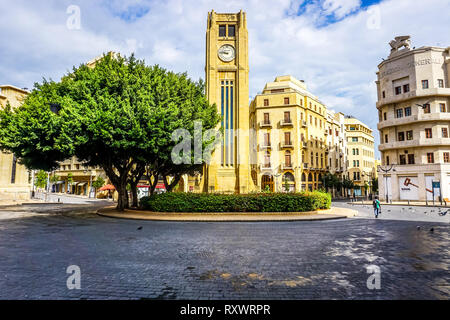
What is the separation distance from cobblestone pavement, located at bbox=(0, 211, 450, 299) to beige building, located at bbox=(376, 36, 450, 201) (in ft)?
99.9

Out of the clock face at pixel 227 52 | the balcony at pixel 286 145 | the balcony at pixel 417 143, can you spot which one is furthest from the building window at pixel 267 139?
the clock face at pixel 227 52

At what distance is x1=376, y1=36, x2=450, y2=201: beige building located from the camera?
34.9 meters

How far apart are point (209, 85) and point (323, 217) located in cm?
1795

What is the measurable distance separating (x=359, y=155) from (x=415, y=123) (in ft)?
111

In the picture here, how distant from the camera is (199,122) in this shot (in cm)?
1986

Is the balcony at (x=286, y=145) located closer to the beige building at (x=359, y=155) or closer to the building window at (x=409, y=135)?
the building window at (x=409, y=135)

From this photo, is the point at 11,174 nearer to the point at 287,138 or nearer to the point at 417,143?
the point at 287,138

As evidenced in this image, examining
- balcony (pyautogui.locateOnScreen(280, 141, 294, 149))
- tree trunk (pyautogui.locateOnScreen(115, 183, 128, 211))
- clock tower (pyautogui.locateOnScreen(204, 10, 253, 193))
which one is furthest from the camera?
balcony (pyautogui.locateOnScreen(280, 141, 294, 149))

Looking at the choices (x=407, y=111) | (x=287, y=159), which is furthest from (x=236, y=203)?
(x=407, y=111)

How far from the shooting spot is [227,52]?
28.8 meters

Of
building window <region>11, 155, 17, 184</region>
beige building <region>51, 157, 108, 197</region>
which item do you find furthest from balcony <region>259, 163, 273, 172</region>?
building window <region>11, 155, 17, 184</region>

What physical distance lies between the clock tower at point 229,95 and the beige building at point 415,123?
76.1ft

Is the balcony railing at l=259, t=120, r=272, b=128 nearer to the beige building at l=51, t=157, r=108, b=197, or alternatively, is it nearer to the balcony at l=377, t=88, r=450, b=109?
the balcony at l=377, t=88, r=450, b=109
